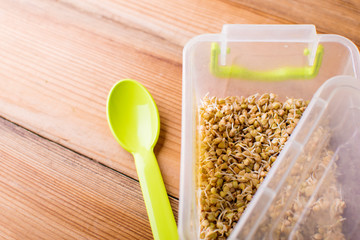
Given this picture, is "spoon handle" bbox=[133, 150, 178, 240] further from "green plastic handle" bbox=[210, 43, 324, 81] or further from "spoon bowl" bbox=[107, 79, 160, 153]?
"green plastic handle" bbox=[210, 43, 324, 81]

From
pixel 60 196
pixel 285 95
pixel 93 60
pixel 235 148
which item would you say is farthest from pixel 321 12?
pixel 60 196

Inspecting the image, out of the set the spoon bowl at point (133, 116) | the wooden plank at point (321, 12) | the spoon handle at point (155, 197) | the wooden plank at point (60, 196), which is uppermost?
the wooden plank at point (321, 12)

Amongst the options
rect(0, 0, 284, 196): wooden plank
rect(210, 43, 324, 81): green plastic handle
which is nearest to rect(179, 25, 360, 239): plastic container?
rect(210, 43, 324, 81): green plastic handle

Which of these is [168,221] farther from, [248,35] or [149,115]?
[248,35]

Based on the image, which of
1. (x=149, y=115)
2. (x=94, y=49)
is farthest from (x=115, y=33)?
(x=149, y=115)

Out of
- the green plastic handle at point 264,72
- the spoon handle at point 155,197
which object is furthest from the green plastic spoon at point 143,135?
the green plastic handle at point 264,72

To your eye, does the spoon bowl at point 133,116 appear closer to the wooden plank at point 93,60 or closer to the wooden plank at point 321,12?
the wooden plank at point 93,60

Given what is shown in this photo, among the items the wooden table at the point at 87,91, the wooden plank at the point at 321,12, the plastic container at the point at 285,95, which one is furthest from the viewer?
the wooden plank at the point at 321,12

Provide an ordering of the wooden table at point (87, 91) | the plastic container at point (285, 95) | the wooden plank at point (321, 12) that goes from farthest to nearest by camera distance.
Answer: the wooden plank at point (321, 12)
the wooden table at point (87, 91)
the plastic container at point (285, 95)
